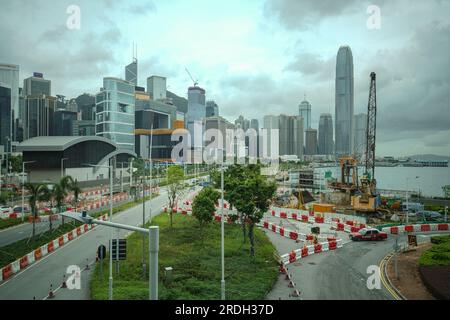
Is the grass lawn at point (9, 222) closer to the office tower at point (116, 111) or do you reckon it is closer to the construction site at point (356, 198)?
the construction site at point (356, 198)

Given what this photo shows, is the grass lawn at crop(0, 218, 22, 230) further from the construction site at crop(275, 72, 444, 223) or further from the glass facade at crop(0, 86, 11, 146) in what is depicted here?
the glass facade at crop(0, 86, 11, 146)

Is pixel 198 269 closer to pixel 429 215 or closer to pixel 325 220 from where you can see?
pixel 325 220

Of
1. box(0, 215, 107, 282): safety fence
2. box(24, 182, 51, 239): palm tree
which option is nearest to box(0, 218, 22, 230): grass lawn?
box(24, 182, 51, 239): palm tree

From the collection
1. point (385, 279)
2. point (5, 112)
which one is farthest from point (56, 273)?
point (5, 112)

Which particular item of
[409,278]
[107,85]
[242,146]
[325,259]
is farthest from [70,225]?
[107,85]

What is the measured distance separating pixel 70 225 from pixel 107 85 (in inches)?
4525

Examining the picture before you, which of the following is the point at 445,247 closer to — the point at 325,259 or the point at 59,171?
the point at 325,259

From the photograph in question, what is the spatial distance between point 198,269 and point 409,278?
14170 millimetres

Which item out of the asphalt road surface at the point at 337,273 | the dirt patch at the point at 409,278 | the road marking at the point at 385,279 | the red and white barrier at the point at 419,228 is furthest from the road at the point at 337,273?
the red and white barrier at the point at 419,228

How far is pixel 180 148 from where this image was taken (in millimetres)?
181000

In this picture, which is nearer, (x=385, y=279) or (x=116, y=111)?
(x=385, y=279)

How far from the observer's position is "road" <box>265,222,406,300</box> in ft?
62.5

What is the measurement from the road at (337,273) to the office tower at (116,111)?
125 metres

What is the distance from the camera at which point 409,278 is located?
22094mm
